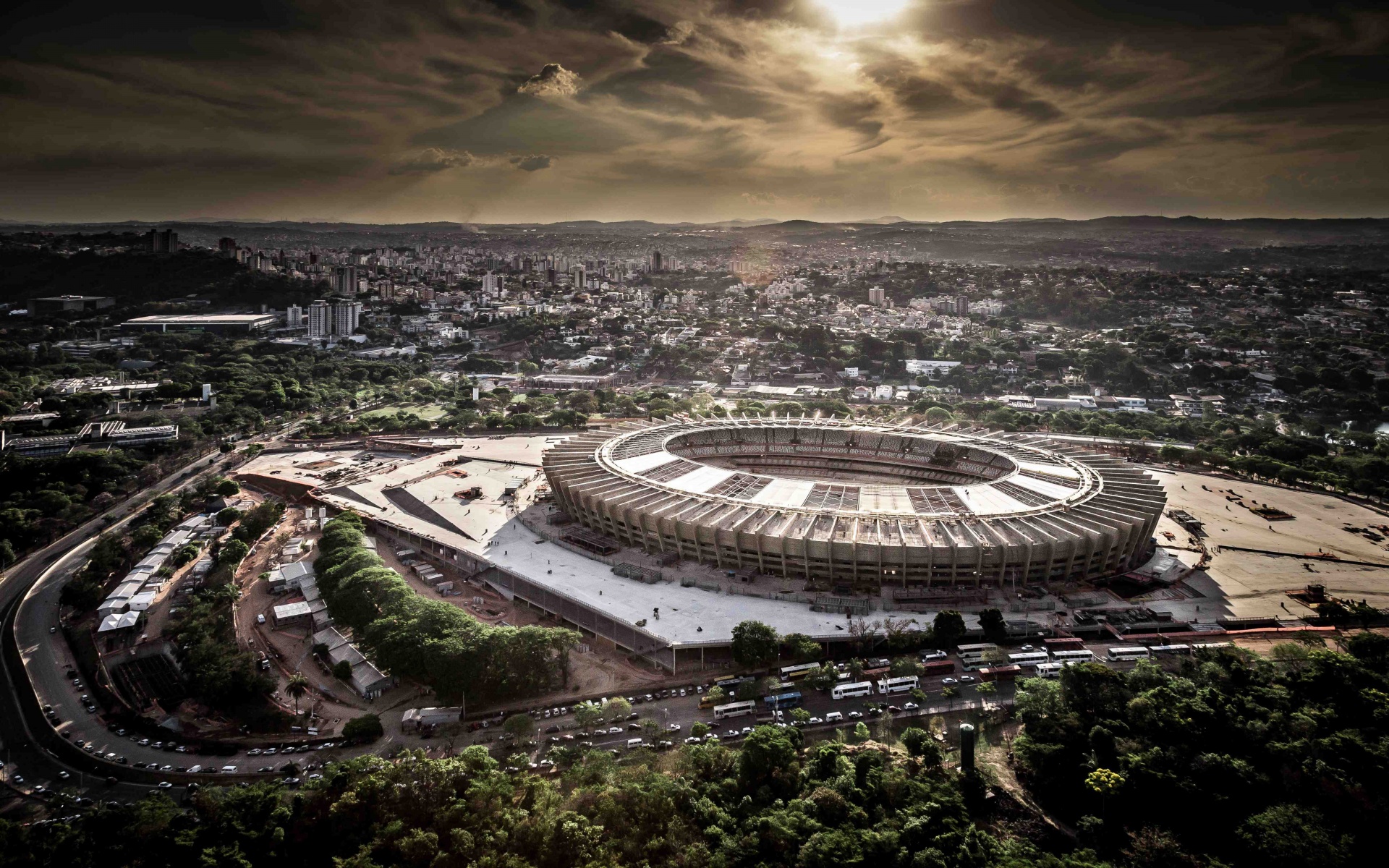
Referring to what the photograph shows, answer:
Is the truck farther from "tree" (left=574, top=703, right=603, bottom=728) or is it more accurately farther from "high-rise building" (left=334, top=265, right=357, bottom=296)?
"high-rise building" (left=334, top=265, right=357, bottom=296)

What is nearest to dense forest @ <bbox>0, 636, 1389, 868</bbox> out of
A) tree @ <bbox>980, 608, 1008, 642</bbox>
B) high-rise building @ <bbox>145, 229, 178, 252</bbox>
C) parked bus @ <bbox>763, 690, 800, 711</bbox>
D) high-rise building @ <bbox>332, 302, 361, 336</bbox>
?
parked bus @ <bbox>763, 690, 800, 711</bbox>

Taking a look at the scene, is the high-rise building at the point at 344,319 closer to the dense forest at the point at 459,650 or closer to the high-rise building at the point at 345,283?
the high-rise building at the point at 345,283

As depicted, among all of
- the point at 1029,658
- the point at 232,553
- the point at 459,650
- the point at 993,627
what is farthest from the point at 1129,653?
the point at 232,553

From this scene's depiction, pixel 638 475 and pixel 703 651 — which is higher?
pixel 638 475

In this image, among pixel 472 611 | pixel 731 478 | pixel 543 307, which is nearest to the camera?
pixel 472 611

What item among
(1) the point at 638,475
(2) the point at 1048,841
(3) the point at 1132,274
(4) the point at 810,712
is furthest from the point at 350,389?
(3) the point at 1132,274

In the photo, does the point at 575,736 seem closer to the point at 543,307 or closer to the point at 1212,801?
the point at 1212,801

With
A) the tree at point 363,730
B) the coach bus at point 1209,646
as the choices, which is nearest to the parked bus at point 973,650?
the coach bus at point 1209,646
